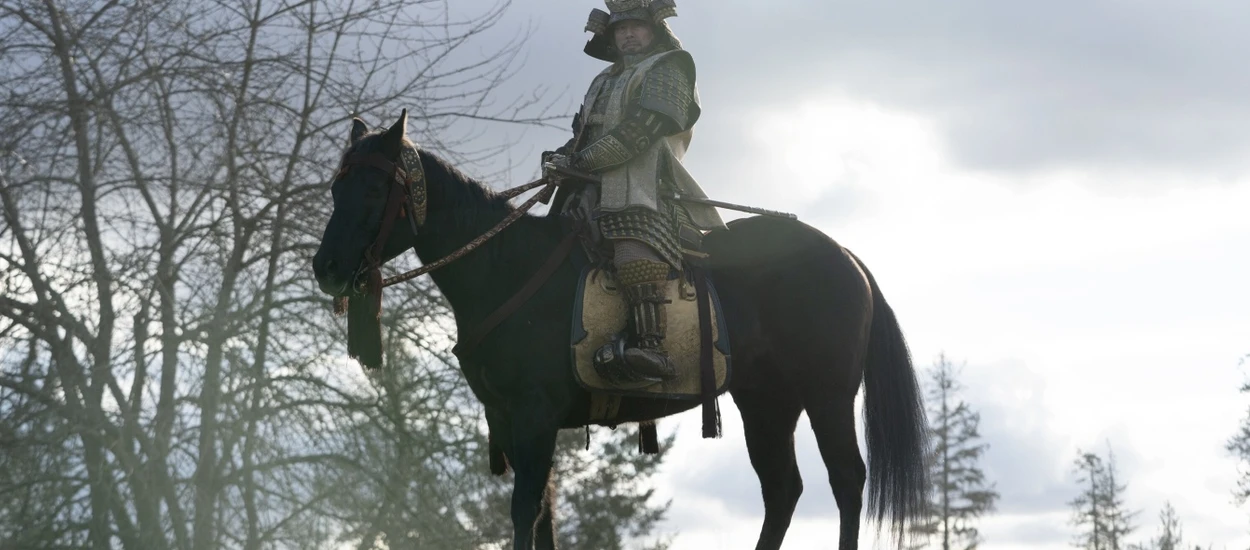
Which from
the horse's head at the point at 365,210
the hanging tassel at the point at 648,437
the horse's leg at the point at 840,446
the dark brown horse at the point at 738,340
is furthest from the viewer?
the hanging tassel at the point at 648,437

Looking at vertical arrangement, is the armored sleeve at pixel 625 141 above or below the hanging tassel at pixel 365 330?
above

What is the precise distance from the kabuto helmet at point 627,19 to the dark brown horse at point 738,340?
3.23 ft

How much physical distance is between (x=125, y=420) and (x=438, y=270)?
5.46 m

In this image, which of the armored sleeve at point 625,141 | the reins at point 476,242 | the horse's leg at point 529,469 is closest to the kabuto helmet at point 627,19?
the armored sleeve at point 625,141

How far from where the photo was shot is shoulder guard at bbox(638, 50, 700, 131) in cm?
713

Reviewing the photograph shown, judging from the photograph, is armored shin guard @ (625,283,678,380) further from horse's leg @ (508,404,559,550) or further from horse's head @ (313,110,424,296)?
horse's head @ (313,110,424,296)

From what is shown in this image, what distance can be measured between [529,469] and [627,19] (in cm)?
232

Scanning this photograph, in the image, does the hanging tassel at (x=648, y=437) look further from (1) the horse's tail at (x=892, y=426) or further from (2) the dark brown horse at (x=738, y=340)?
(1) the horse's tail at (x=892, y=426)

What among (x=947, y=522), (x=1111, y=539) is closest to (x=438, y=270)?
(x=947, y=522)

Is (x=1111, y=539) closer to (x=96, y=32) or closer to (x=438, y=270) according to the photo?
(x=96, y=32)

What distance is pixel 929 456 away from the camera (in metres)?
7.84

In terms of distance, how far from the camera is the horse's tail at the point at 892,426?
7551 millimetres

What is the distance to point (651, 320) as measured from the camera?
6.93 metres

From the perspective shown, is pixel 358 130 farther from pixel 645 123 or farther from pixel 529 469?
pixel 529 469
